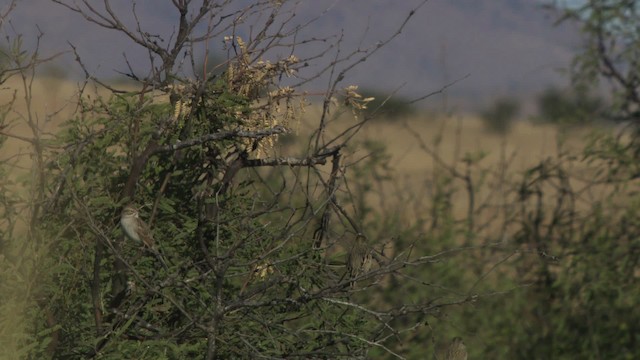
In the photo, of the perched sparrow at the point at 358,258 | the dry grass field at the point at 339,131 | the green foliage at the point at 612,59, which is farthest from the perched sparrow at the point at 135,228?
the green foliage at the point at 612,59

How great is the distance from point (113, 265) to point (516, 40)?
96210 mm

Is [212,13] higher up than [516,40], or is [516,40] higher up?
[516,40]

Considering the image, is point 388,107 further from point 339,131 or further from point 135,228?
point 339,131

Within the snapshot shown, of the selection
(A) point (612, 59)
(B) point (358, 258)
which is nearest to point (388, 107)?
(B) point (358, 258)

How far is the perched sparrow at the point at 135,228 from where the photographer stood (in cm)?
324

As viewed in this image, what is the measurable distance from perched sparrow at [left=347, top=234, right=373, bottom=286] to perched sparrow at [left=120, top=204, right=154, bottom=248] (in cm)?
72

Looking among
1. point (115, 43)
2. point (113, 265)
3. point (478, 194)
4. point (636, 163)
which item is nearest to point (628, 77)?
point (636, 163)

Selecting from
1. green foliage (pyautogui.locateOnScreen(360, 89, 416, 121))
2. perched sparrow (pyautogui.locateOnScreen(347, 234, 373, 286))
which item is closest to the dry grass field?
green foliage (pyautogui.locateOnScreen(360, 89, 416, 121))

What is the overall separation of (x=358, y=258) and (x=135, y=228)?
2.66 feet

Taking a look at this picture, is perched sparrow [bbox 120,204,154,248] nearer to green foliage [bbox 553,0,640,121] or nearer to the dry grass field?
the dry grass field

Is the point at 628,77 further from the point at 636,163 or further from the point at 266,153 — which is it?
the point at 266,153

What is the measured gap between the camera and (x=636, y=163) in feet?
27.4

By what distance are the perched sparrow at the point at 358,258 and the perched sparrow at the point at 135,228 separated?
2.35 ft

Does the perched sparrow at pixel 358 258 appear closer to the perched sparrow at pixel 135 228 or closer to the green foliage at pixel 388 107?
the green foliage at pixel 388 107
